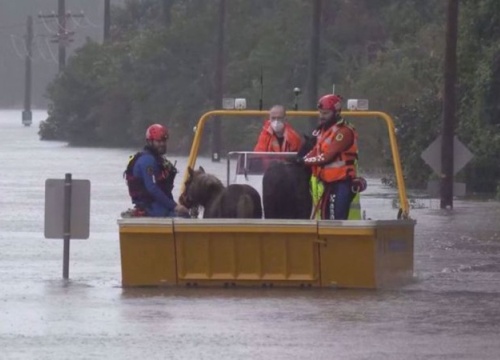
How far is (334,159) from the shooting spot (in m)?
15.5

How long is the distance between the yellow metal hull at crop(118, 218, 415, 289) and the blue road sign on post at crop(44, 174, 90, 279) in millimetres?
1005

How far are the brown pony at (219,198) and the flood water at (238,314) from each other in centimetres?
80

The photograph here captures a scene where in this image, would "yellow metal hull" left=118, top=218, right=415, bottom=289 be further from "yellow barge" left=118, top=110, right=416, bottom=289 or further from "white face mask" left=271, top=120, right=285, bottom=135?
"white face mask" left=271, top=120, right=285, bottom=135

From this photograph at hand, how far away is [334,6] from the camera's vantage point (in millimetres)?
62062

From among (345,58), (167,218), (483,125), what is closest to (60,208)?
(167,218)

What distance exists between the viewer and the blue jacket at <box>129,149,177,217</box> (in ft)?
51.9

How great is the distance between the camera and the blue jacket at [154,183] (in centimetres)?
1580

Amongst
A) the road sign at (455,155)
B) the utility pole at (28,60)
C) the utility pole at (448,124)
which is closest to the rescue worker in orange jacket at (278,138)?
the utility pole at (448,124)

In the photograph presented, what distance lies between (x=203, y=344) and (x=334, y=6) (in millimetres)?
50761

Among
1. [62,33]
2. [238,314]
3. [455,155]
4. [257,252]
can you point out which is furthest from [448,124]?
[62,33]

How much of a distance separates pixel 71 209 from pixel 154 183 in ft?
2.85

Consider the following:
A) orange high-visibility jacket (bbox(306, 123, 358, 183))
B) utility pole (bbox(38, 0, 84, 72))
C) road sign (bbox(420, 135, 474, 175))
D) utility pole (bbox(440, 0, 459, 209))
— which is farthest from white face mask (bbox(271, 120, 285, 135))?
utility pole (bbox(38, 0, 84, 72))

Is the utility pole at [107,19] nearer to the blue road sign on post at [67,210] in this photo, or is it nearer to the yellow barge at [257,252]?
the blue road sign on post at [67,210]

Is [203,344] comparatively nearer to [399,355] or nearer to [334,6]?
[399,355]
